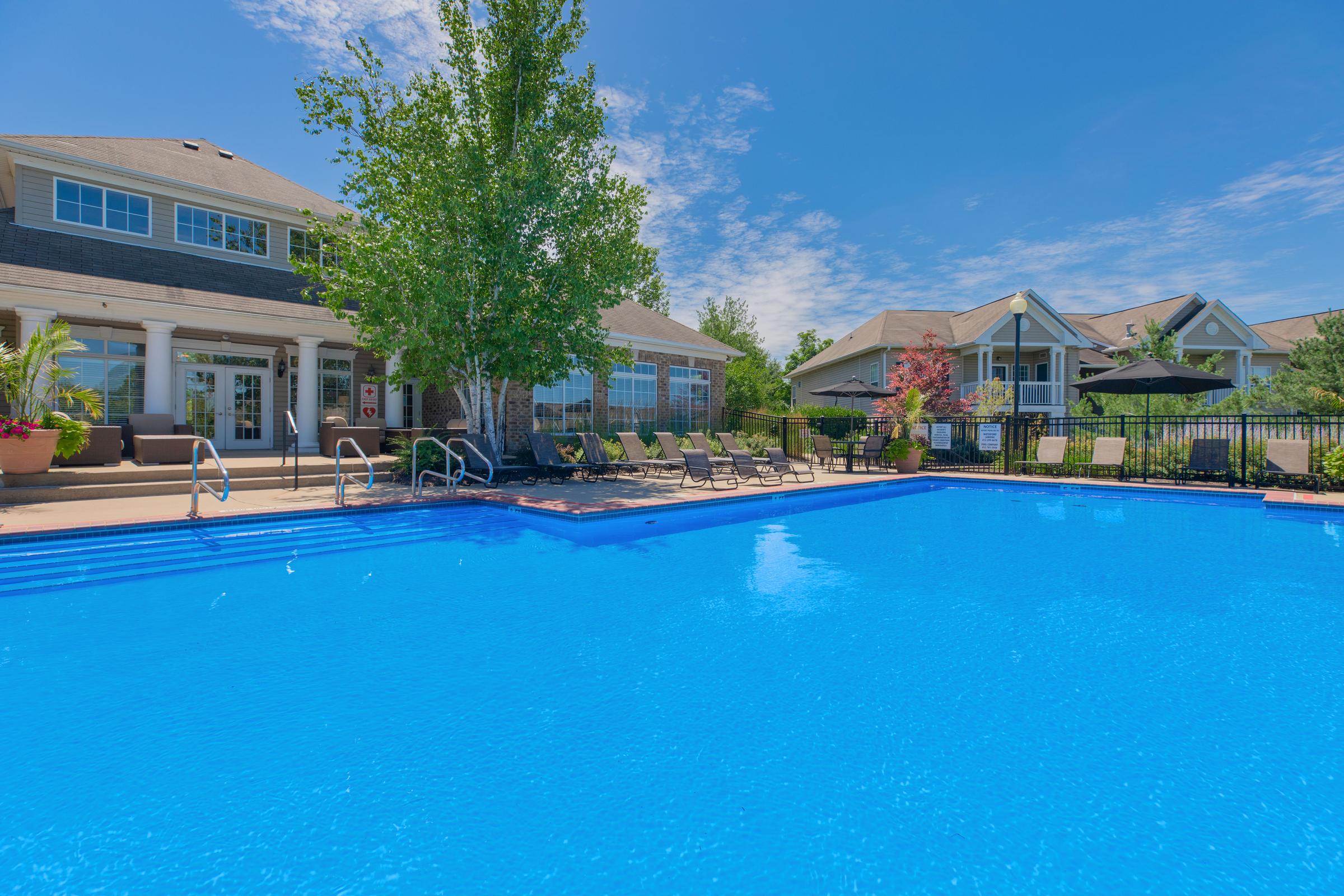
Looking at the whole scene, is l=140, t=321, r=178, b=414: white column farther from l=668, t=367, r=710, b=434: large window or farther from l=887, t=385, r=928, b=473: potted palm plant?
l=887, t=385, r=928, b=473: potted palm plant

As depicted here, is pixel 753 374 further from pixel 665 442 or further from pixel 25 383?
pixel 25 383

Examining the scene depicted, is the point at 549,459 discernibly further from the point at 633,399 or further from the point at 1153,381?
the point at 1153,381

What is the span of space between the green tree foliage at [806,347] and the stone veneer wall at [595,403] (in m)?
36.2

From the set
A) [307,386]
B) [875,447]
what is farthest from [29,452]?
[875,447]

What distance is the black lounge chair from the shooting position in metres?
13.9

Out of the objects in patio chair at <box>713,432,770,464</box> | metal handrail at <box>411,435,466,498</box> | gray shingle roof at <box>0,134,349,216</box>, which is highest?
gray shingle roof at <box>0,134,349,216</box>

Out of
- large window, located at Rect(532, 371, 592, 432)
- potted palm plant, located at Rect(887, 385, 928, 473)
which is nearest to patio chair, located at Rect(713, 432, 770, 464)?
potted palm plant, located at Rect(887, 385, 928, 473)

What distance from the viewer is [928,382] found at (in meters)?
22.6

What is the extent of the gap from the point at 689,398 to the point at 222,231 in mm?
14327

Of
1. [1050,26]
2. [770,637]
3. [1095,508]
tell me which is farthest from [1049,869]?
[1050,26]

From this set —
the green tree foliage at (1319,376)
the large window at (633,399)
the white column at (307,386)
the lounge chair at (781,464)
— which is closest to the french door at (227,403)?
the white column at (307,386)

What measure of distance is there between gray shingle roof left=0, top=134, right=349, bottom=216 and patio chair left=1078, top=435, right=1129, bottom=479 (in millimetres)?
22021

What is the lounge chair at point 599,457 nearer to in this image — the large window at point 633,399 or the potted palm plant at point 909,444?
the large window at point 633,399

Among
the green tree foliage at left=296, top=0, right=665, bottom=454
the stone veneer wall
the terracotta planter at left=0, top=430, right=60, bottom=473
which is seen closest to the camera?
the terracotta planter at left=0, top=430, right=60, bottom=473
